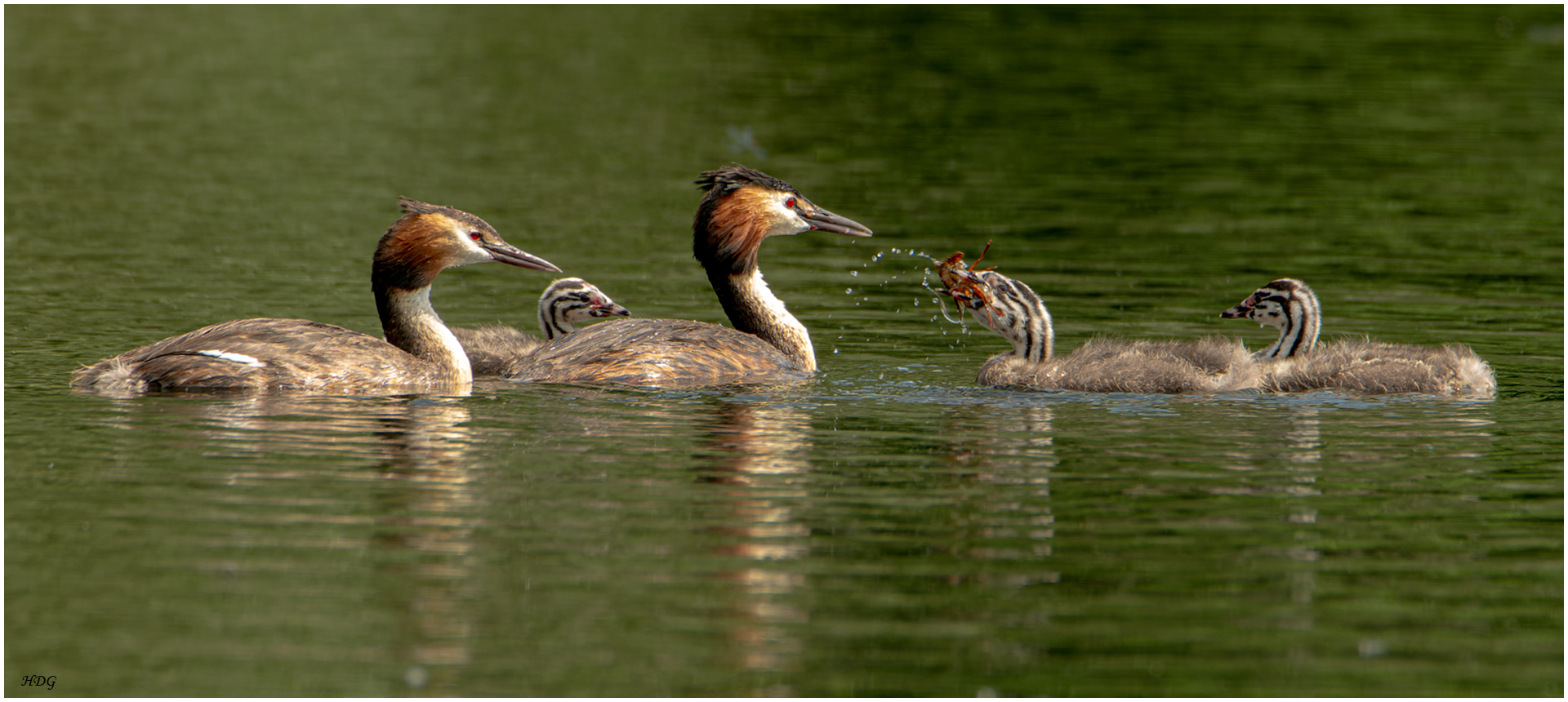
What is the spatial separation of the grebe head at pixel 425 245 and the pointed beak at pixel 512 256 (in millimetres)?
55

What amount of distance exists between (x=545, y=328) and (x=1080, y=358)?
421cm

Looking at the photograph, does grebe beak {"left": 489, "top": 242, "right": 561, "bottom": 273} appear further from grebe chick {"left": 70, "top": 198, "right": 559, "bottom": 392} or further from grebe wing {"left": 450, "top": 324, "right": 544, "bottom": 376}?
grebe wing {"left": 450, "top": 324, "right": 544, "bottom": 376}

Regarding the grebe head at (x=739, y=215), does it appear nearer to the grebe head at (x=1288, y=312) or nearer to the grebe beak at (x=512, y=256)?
the grebe beak at (x=512, y=256)

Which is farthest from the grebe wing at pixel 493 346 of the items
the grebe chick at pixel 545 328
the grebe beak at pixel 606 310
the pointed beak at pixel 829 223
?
the pointed beak at pixel 829 223

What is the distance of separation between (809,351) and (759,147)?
11.1m

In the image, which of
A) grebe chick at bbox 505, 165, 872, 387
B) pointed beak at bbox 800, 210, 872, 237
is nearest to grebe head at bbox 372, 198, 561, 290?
grebe chick at bbox 505, 165, 872, 387

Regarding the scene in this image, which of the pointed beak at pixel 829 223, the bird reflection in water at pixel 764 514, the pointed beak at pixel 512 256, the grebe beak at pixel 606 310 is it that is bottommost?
the bird reflection in water at pixel 764 514

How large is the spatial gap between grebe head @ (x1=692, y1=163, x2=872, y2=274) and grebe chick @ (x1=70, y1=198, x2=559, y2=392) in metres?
1.39

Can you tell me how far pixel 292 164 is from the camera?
23844mm

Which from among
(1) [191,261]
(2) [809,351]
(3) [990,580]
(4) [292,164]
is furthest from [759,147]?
(3) [990,580]

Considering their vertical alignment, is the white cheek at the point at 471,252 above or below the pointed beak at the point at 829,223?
below

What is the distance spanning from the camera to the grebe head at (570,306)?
1464 centimetres

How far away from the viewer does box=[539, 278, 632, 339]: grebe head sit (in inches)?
576

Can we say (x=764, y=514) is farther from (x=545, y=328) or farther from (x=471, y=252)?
(x=545, y=328)
